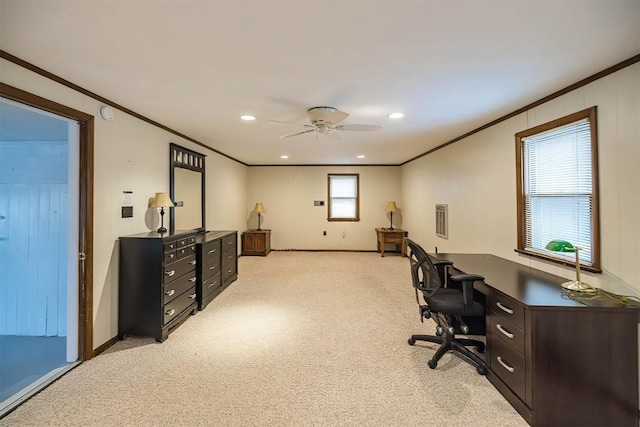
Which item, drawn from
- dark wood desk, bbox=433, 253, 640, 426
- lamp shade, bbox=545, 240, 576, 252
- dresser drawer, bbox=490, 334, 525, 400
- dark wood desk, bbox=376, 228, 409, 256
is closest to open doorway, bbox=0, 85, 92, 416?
dresser drawer, bbox=490, 334, 525, 400

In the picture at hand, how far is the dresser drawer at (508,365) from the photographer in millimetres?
1928

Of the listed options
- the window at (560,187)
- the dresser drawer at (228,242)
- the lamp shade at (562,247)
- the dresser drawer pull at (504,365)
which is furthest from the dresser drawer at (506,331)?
the dresser drawer at (228,242)

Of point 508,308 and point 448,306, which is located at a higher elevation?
point 508,308

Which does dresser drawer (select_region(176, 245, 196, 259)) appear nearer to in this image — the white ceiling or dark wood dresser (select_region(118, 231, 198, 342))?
dark wood dresser (select_region(118, 231, 198, 342))

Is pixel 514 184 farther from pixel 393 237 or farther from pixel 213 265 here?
pixel 393 237

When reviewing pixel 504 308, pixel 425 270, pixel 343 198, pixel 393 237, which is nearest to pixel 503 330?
pixel 504 308

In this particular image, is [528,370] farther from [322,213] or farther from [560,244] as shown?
[322,213]

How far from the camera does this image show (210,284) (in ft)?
13.4

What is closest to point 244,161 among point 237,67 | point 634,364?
point 237,67

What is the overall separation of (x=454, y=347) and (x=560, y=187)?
5.65 feet

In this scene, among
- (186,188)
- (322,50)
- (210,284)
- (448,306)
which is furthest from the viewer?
(186,188)

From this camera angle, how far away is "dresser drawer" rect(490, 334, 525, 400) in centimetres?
193

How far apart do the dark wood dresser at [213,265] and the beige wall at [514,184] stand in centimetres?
362

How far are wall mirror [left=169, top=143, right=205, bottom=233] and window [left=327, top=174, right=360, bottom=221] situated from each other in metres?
3.80
